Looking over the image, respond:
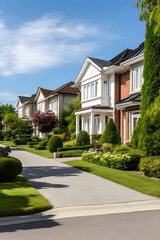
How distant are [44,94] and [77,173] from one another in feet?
118

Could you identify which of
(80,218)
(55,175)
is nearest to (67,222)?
(80,218)

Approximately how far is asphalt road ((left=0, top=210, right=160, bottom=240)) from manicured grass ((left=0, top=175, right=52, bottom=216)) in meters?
0.75

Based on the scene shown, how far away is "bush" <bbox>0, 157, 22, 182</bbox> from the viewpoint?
9086mm

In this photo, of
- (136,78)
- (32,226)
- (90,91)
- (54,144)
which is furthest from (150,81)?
(90,91)

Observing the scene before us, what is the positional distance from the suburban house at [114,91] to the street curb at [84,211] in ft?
43.8

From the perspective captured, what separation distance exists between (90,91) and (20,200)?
22.4 m

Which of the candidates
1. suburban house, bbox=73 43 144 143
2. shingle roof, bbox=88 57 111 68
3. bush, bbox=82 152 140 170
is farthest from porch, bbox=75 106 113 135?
bush, bbox=82 152 140 170

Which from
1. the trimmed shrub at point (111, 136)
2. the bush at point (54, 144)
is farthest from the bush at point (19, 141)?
the trimmed shrub at point (111, 136)

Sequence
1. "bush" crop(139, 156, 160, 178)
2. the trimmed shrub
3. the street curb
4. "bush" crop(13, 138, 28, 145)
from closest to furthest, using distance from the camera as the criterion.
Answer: the street curb, "bush" crop(139, 156, 160, 178), the trimmed shrub, "bush" crop(13, 138, 28, 145)

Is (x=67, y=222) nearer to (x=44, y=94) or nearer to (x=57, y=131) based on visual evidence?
(x=57, y=131)

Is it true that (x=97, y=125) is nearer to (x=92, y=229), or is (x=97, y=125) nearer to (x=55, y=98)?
(x=55, y=98)

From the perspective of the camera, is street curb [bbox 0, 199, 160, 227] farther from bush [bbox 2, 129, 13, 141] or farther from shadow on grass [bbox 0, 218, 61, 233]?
bush [bbox 2, 129, 13, 141]

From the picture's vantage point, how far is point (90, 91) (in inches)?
1113

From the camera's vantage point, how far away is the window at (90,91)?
27.2 metres
